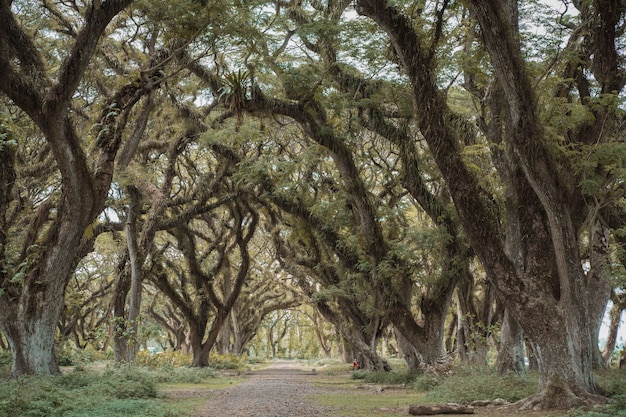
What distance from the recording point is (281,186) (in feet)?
53.7

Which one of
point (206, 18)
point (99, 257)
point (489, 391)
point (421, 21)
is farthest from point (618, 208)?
point (99, 257)

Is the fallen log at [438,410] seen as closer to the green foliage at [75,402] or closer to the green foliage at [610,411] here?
the green foliage at [610,411]

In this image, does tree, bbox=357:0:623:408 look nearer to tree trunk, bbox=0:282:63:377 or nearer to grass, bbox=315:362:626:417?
grass, bbox=315:362:626:417

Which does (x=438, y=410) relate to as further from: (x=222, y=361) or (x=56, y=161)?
(x=222, y=361)

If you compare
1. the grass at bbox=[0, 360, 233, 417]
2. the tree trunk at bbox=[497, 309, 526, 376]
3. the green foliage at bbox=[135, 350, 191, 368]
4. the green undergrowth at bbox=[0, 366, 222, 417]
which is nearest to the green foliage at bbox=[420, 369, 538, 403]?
the tree trunk at bbox=[497, 309, 526, 376]

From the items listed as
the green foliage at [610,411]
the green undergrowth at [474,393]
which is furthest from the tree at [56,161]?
the green foliage at [610,411]

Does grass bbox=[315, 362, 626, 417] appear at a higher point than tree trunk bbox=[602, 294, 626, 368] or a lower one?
lower

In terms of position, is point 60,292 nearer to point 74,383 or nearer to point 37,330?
point 37,330

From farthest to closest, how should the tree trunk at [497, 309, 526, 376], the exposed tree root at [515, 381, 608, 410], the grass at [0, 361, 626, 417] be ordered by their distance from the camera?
the tree trunk at [497, 309, 526, 376]
the exposed tree root at [515, 381, 608, 410]
the grass at [0, 361, 626, 417]

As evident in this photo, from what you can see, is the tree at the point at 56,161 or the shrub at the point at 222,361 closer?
the tree at the point at 56,161

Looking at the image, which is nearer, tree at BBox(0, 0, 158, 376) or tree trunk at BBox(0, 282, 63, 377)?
tree at BBox(0, 0, 158, 376)

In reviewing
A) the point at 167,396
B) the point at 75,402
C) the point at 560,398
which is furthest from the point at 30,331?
the point at 560,398

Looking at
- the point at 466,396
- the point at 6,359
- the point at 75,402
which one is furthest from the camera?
the point at 6,359

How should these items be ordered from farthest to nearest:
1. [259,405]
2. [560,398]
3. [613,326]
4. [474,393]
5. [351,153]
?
[613,326] → [351,153] → [259,405] → [474,393] → [560,398]
